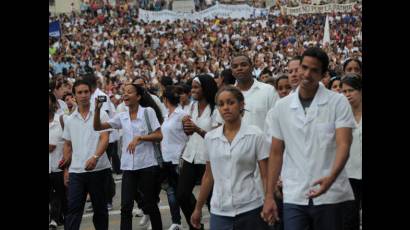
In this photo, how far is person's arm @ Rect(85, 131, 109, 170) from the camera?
1016cm

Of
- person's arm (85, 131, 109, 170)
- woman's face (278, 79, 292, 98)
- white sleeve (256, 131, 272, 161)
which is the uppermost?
woman's face (278, 79, 292, 98)

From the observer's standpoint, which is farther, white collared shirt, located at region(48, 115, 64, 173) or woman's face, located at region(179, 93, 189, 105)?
woman's face, located at region(179, 93, 189, 105)

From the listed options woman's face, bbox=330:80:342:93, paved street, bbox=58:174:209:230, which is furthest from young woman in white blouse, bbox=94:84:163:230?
woman's face, bbox=330:80:342:93

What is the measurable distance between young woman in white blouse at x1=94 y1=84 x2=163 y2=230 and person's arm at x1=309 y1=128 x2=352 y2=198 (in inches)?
159

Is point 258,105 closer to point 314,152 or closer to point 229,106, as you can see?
point 229,106

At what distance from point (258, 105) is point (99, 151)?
5.96 ft

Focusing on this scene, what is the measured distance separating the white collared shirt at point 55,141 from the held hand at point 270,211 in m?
5.43

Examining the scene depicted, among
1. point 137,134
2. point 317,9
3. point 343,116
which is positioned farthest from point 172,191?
point 317,9

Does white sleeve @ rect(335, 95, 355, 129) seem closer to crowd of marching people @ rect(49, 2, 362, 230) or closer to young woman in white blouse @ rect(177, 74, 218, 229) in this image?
crowd of marching people @ rect(49, 2, 362, 230)

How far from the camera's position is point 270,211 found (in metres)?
7.14

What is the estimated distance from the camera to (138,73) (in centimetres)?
2967

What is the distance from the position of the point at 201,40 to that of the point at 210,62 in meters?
8.69

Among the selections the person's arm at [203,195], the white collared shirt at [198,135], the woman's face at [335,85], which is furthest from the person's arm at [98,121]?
the person's arm at [203,195]
